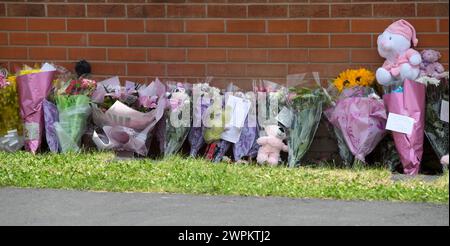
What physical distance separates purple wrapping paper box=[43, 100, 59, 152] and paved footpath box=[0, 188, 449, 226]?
146 cm

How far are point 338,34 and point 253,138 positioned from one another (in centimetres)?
132

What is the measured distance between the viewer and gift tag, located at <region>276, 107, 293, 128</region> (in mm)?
7828

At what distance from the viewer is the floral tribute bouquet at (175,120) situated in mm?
7910

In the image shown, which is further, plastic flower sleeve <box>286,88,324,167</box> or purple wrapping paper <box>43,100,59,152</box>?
purple wrapping paper <box>43,100,59,152</box>

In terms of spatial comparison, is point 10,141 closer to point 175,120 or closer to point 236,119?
point 175,120

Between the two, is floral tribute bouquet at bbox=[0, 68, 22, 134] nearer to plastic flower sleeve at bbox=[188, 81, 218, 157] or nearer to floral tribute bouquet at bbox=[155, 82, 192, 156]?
floral tribute bouquet at bbox=[155, 82, 192, 156]

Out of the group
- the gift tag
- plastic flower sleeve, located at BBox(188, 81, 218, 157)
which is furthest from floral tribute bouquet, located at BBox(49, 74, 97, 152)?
the gift tag

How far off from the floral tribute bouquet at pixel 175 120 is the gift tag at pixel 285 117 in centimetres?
85

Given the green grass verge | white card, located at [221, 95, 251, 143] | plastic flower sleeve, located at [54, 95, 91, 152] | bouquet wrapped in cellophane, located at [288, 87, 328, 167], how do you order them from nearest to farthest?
the green grass verge < bouquet wrapped in cellophane, located at [288, 87, 328, 167] < white card, located at [221, 95, 251, 143] < plastic flower sleeve, located at [54, 95, 91, 152]

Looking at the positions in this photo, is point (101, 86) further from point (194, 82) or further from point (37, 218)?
point (37, 218)

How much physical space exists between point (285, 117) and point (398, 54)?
1211 millimetres

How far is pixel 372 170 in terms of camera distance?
751cm

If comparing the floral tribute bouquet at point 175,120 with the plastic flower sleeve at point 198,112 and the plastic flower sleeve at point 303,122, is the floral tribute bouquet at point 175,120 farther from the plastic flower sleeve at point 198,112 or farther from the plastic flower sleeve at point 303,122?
the plastic flower sleeve at point 303,122

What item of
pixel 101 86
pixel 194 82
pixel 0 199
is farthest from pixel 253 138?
pixel 0 199
